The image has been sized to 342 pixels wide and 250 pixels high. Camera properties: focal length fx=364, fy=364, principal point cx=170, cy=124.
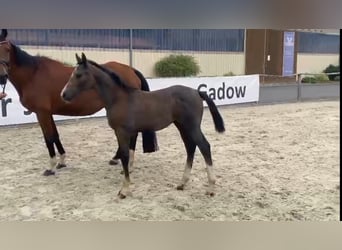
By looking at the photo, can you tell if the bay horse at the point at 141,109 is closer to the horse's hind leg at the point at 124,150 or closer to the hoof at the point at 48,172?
the horse's hind leg at the point at 124,150

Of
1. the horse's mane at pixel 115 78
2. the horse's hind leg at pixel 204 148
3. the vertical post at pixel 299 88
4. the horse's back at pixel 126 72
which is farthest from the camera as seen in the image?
the vertical post at pixel 299 88

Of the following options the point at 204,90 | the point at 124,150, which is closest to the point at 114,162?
the point at 124,150

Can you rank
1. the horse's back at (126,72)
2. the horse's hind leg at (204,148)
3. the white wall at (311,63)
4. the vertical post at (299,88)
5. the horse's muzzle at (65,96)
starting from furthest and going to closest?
the vertical post at (299,88)
the white wall at (311,63)
the horse's back at (126,72)
the horse's hind leg at (204,148)
the horse's muzzle at (65,96)

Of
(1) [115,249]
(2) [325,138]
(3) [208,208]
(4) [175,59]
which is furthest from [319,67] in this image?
(1) [115,249]

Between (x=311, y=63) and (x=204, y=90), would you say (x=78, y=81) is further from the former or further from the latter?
(x=311, y=63)

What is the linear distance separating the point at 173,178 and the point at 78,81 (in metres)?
0.87

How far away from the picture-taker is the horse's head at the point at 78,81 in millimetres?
1658

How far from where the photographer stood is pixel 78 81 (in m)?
1.67

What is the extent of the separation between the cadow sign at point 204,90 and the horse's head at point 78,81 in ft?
4.25

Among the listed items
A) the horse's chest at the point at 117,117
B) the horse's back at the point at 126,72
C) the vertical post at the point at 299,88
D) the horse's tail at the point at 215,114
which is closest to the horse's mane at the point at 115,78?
the horse's chest at the point at 117,117

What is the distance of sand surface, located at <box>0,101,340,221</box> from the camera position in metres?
1.79

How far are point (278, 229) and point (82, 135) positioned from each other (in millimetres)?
1827

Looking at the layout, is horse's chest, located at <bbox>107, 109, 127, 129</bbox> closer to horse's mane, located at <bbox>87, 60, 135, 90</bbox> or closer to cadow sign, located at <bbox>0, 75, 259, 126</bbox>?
horse's mane, located at <bbox>87, 60, 135, 90</bbox>

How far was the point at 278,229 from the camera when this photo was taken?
5.37 feet
